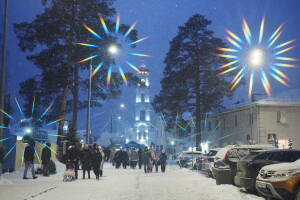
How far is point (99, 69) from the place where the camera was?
36938 millimetres

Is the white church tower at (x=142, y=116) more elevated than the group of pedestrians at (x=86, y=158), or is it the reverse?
the white church tower at (x=142, y=116)

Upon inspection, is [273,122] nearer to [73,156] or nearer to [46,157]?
[73,156]

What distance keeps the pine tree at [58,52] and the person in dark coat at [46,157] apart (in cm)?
1215

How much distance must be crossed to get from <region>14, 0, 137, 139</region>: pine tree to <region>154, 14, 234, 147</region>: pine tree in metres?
13.4

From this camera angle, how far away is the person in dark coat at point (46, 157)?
68.6 ft

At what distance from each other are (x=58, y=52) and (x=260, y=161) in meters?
25.1

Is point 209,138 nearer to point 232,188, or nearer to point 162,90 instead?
point 162,90

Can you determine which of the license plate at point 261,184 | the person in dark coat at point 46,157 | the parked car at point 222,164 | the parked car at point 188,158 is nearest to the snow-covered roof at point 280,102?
the parked car at point 188,158

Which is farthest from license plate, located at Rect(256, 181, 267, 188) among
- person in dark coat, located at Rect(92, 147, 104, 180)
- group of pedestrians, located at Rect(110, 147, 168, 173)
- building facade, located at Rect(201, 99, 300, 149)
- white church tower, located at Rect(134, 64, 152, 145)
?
white church tower, located at Rect(134, 64, 152, 145)

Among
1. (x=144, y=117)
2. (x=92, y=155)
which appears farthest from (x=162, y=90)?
(x=144, y=117)

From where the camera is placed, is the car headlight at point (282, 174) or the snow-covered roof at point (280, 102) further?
the snow-covered roof at point (280, 102)

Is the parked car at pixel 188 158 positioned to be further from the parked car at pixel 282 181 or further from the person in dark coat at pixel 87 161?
the parked car at pixel 282 181

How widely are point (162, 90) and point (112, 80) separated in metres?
13.4

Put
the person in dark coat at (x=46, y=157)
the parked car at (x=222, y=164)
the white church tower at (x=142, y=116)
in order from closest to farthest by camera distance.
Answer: the parked car at (x=222, y=164), the person in dark coat at (x=46, y=157), the white church tower at (x=142, y=116)
